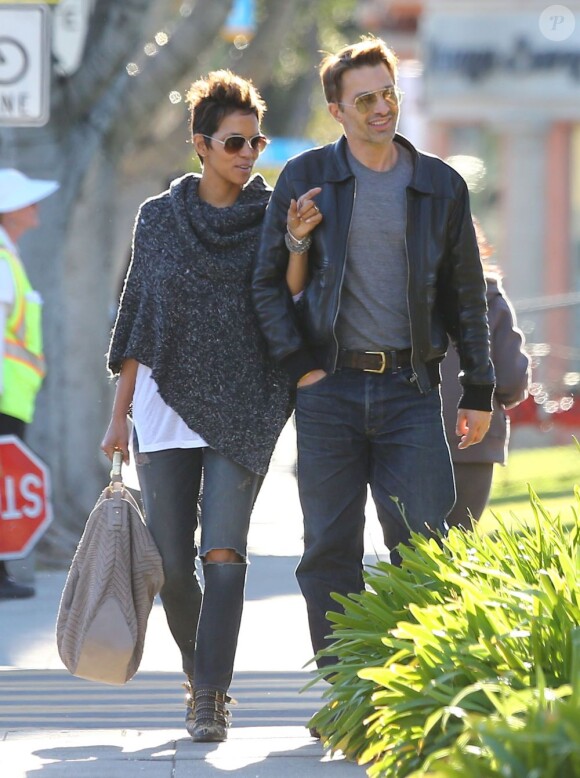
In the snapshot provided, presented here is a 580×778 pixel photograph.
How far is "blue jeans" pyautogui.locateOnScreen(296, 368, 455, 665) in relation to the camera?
496 cm

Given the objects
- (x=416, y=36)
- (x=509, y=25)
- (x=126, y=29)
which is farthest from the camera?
(x=416, y=36)

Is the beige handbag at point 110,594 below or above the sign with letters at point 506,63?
below

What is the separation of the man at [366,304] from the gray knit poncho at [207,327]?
120mm

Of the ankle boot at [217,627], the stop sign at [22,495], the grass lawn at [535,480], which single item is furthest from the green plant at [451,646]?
the grass lawn at [535,480]

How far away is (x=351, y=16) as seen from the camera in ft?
110

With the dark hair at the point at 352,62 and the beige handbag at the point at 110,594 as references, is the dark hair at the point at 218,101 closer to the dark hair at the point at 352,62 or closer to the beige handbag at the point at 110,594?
the dark hair at the point at 352,62

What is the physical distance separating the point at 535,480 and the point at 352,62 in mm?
9125

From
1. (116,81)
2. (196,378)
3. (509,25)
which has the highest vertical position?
(509,25)

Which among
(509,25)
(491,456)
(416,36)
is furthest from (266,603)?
(416,36)

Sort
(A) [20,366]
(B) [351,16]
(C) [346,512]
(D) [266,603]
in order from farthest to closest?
(B) [351,16], (A) [20,366], (D) [266,603], (C) [346,512]

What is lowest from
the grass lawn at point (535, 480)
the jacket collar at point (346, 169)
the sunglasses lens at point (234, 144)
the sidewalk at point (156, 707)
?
the grass lawn at point (535, 480)

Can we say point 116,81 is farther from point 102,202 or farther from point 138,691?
point 138,691

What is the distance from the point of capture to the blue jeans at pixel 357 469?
4.96m

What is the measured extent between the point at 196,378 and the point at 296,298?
14.8 inches
